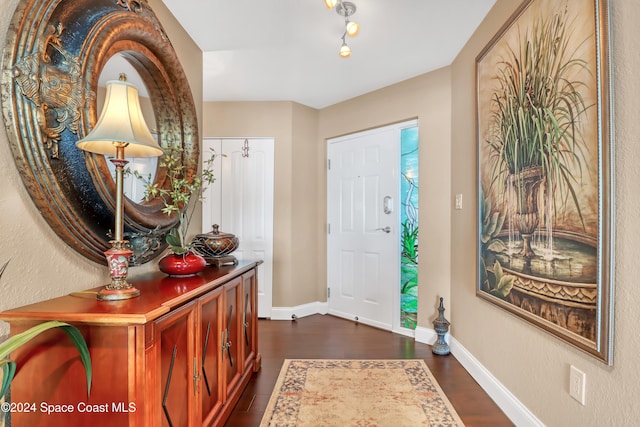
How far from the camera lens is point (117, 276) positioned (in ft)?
3.68

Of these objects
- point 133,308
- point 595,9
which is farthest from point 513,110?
point 133,308

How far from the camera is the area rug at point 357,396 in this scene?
1778 millimetres

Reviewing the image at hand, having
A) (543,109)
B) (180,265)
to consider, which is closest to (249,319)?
(180,265)

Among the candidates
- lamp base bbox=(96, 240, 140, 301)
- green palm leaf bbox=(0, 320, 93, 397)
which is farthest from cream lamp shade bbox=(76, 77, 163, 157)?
green palm leaf bbox=(0, 320, 93, 397)

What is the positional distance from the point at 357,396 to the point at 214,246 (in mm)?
1294

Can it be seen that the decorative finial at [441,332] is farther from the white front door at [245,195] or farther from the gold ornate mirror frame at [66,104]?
the gold ornate mirror frame at [66,104]

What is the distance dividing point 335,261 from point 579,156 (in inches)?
110

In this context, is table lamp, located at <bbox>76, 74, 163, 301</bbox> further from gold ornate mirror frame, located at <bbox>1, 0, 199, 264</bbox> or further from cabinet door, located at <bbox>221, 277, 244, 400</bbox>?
cabinet door, located at <bbox>221, 277, 244, 400</bbox>

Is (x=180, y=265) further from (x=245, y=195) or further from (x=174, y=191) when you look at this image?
(x=245, y=195)

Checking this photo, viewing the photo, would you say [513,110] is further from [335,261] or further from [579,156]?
[335,261]

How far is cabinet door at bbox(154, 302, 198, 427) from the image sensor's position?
111 cm

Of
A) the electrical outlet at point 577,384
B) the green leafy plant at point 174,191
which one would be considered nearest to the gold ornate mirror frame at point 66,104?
the green leafy plant at point 174,191

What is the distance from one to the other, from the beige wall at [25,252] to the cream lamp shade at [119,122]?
9.6 inches

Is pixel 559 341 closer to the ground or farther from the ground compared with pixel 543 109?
closer to the ground
